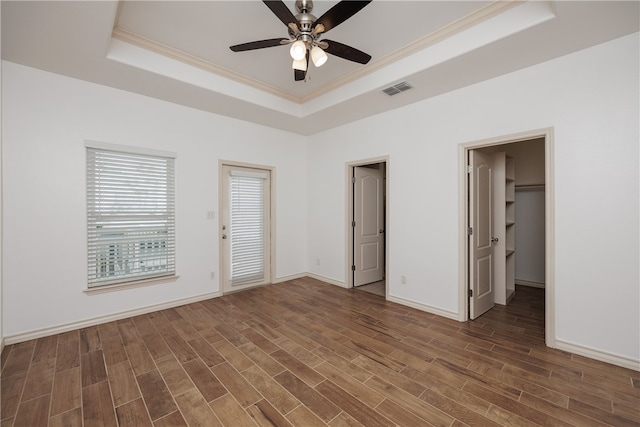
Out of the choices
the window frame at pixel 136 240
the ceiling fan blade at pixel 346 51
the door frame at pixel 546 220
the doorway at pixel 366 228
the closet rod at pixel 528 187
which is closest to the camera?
the ceiling fan blade at pixel 346 51

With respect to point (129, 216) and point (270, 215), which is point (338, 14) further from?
point (270, 215)

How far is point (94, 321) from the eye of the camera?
3201 mm

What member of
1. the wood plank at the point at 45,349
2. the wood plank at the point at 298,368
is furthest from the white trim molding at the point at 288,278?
the wood plank at the point at 45,349

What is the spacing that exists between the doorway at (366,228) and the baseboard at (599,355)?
7.40 ft

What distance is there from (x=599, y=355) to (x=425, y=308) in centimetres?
163

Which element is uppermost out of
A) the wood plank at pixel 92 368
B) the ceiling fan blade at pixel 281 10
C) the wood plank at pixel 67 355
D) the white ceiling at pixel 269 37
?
the white ceiling at pixel 269 37

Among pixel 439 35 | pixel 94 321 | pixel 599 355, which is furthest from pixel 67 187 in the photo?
pixel 599 355

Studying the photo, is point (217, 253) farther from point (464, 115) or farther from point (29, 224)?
point (464, 115)

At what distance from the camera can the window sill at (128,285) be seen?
321 cm

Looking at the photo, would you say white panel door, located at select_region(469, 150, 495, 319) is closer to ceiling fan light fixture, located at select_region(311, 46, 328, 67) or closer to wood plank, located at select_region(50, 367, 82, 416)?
ceiling fan light fixture, located at select_region(311, 46, 328, 67)

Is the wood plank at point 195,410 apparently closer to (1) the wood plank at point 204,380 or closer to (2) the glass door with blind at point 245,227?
(1) the wood plank at point 204,380

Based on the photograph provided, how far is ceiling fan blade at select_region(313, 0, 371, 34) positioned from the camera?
6.25ft

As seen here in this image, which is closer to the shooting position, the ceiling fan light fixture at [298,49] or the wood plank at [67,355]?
the ceiling fan light fixture at [298,49]

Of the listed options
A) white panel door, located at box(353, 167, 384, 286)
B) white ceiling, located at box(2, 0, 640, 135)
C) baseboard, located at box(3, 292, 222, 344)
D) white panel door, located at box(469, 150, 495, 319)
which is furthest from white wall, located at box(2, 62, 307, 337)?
white panel door, located at box(469, 150, 495, 319)
